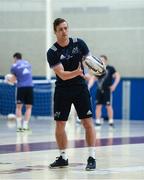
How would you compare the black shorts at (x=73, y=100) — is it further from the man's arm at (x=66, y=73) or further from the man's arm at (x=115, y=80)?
the man's arm at (x=115, y=80)

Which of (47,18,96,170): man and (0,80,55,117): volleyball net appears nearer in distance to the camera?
(47,18,96,170): man

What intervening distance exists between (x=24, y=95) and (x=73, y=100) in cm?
790

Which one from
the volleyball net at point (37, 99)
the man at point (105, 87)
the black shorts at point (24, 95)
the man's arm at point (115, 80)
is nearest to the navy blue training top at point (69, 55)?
the black shorts at point (24, 95)

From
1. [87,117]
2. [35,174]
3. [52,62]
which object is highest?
[52,62]

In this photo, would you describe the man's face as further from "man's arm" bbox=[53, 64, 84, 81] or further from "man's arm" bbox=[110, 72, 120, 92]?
"man's arm" bbox=[110, 72, 120, 92]

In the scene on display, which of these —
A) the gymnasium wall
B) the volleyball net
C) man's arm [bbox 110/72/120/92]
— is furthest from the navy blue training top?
the volleyball net

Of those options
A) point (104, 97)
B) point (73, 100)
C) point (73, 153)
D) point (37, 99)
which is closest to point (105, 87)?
point (104, 97)

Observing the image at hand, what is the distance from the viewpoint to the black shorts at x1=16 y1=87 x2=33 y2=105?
703 inches

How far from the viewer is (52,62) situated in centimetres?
995

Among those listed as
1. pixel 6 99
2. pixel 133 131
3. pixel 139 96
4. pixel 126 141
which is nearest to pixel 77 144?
pixel 126 141

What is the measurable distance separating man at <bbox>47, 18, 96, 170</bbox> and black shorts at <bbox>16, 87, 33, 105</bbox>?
25.2ft

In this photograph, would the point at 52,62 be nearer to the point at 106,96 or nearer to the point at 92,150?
the point at 92,150

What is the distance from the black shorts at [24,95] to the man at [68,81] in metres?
7.68

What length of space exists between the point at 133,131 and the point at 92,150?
759 centimetres
